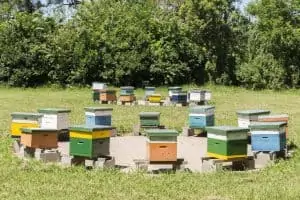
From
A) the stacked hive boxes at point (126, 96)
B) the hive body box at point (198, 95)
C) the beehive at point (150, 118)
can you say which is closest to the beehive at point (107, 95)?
the stacked hive boxes at point (126, 96)

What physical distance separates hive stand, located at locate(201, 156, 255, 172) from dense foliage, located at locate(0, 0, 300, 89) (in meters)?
23.7

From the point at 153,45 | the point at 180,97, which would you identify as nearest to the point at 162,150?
the point at 180,97

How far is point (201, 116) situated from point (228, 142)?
4.10 meters

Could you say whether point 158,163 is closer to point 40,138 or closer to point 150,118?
point 40,138

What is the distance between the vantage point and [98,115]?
42.6ft

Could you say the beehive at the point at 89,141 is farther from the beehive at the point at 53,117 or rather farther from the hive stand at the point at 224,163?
the beehive at the point at 53,117

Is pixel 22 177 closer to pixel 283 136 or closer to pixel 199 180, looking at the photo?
pixel 199 180

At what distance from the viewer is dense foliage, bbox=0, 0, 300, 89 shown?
33.0 metres

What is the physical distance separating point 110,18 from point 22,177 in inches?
1083

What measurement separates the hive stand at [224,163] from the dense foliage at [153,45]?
23726 mm

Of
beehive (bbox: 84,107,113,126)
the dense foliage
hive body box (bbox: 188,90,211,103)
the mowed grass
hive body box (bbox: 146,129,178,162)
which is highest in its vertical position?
the dense foliage

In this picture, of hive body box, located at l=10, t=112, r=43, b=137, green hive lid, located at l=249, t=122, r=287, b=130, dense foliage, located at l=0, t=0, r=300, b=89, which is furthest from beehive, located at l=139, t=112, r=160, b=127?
Answer: dense foliage, located at l=0, t=0, r=300, b=89

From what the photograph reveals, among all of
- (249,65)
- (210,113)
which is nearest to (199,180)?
(210,113)

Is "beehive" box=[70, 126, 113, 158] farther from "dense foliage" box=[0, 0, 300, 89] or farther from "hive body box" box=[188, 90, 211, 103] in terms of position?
"dense foliage" box=[0, 0, 300, 89]
